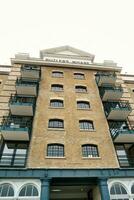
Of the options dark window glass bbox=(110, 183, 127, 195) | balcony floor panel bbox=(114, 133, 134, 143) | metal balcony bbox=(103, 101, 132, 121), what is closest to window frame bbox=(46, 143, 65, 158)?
dark window glass bbox=(110, 183, 127, 195)

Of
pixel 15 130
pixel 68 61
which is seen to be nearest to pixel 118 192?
pixel 15 130

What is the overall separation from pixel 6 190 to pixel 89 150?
6.59m

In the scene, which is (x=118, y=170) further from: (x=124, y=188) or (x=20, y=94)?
(x=20, y=94)

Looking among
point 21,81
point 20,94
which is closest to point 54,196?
point 20,94

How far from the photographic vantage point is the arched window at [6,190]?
37.6ft

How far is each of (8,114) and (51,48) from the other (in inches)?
465

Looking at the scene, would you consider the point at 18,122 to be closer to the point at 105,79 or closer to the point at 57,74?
the point at 57,74

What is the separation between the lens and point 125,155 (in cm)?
1554

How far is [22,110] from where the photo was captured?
1658cm

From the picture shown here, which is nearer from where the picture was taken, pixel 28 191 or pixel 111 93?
pixel 28 191

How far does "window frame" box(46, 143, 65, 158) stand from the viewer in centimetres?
1382

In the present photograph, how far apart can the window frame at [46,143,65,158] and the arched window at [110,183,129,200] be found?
4098 mm

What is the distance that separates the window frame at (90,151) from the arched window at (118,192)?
2495mm

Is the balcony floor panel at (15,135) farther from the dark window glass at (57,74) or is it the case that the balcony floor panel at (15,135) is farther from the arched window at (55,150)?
the dark window glass at (57,74)
